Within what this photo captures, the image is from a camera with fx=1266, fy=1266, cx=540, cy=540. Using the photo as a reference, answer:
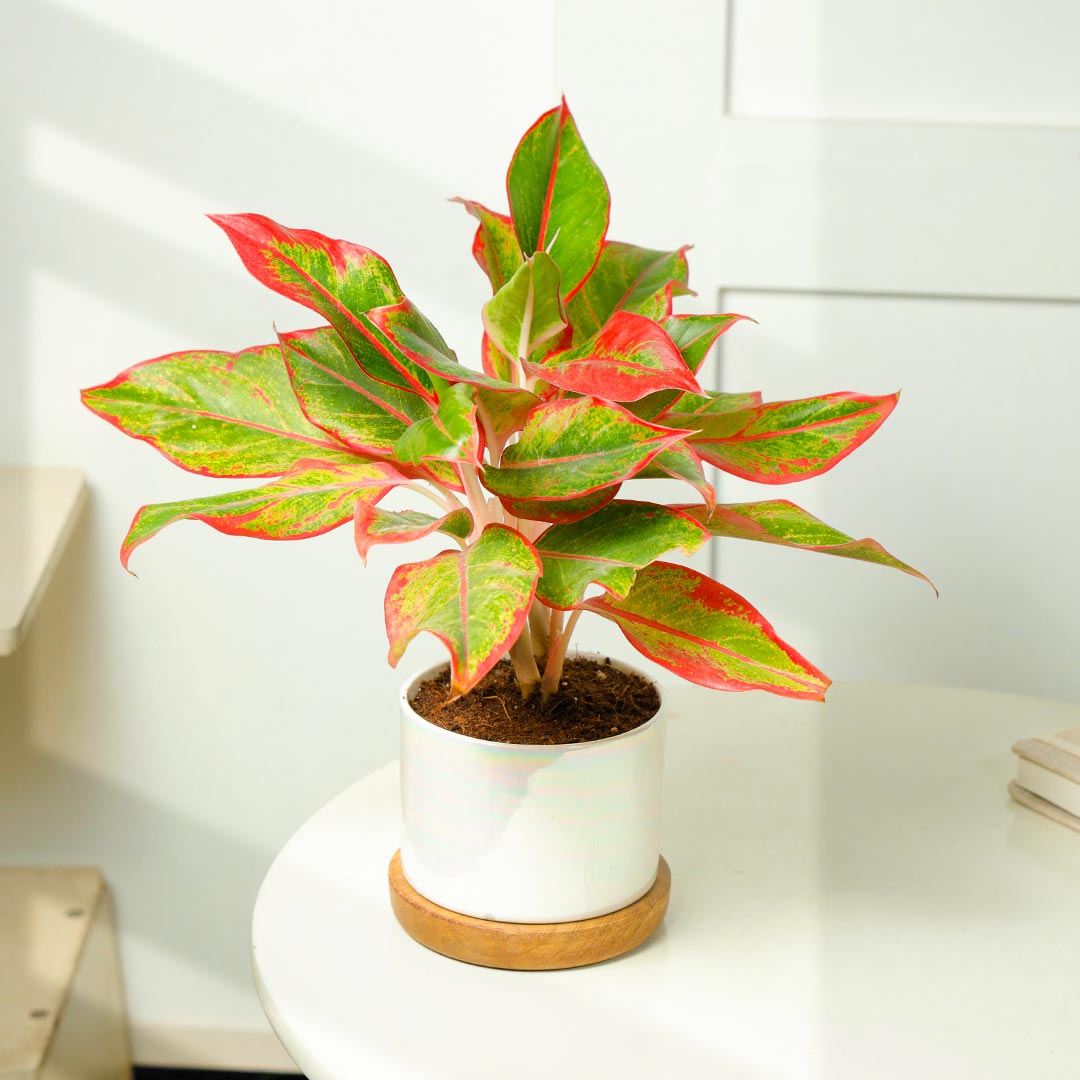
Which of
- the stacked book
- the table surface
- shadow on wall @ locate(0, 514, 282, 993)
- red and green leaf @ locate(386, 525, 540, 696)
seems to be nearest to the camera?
red and green leaf @ locate(386, 525, 540, 696)

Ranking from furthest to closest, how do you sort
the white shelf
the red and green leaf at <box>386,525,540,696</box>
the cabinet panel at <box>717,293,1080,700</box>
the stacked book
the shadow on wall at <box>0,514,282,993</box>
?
the shadow on wall at <box>0,514,282,993</box>, the cabinet panel at <box>717,293,1080,700</box>, the white shelf, the stacked book, the red and green leaf at <box>386,525,540,696</box>

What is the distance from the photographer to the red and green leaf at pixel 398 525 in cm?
55

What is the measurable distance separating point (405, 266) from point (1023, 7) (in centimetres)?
58

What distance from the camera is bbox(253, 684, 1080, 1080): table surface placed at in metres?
0.60

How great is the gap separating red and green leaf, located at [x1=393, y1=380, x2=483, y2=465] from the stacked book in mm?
496

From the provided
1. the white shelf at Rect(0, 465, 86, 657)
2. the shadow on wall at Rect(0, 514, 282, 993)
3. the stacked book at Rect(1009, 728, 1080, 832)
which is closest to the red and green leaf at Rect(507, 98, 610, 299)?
the stacked book at Rect(1009, 728, 1080, 832)

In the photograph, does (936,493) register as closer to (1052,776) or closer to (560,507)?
(1052,776)

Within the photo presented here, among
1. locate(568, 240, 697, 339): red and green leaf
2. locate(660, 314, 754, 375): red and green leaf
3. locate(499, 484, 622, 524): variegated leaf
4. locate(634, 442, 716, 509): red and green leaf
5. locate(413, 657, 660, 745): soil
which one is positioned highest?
locate(568, 240, 697, 339): red and green leaf

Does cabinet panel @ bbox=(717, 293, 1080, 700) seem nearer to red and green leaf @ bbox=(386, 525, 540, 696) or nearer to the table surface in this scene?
the table surface

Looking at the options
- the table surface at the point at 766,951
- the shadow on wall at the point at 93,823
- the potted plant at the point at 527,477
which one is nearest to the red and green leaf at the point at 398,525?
the potted plant at the point at 527,477

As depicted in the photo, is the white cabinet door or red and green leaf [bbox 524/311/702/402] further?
→ the white cabinet door

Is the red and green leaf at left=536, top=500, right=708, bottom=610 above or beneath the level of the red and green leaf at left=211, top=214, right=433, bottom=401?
beneath

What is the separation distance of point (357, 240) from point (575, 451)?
Answer: 2.26 ft

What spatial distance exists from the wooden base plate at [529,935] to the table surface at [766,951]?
10mm
